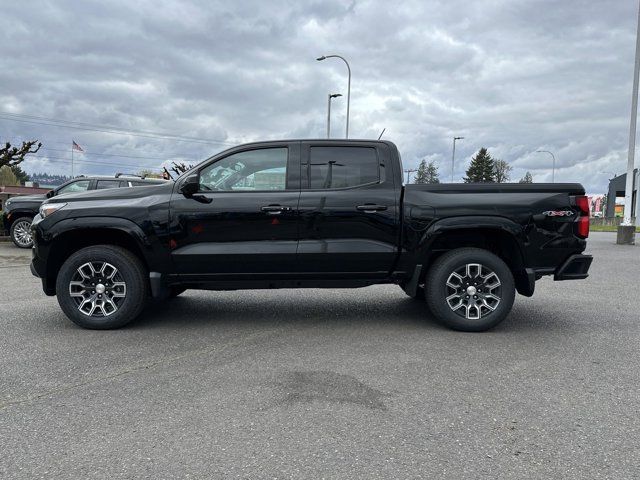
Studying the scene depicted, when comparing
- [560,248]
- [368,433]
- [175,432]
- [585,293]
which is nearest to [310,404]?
[368,433]

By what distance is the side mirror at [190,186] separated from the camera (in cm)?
502

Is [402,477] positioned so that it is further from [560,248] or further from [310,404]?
[560,248]

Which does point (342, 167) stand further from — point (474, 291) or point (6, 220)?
point (6, 220)

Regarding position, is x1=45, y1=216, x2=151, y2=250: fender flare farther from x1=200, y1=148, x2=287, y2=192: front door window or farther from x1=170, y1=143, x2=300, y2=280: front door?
x1=200, y1=148, x2=287, y2=192: front door window

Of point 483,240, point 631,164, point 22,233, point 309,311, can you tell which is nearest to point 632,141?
point 631,164

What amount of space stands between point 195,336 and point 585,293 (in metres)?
5.73

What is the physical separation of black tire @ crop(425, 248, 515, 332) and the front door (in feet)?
5.01

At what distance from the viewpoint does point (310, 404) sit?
3385mm

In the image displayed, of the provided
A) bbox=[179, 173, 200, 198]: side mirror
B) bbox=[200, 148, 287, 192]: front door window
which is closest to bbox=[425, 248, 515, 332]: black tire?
bbox=[200, 148, 287, 192]: front door window

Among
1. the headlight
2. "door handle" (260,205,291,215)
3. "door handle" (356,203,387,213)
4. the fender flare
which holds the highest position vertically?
"door handle" (356,203,387,213)

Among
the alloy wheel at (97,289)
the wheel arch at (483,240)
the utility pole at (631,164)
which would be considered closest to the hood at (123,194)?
the alloy wheel at (97,289)

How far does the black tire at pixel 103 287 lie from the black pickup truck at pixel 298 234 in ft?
0.04

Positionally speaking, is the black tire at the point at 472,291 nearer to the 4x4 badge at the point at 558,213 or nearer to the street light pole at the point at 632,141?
the 4x4 badge at the point at 558,213

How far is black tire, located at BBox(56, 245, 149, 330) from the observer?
5.11m
